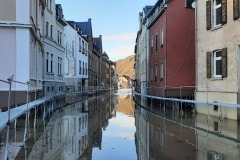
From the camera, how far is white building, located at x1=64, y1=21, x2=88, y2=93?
44.7 meters

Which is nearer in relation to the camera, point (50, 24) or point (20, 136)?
point (20, 136)

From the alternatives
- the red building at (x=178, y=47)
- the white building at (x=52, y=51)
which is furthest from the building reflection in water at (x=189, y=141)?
the white building at (x=52, y=51)

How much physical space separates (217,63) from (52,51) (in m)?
16.8

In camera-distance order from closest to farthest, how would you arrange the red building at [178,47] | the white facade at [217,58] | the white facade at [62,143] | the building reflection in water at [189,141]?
the building reflection in water at [189,141]
the white facade at [62,143]
the white facade at [217,58]
the red building at [178,47]

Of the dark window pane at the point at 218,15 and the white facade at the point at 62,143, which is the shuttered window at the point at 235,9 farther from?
the white facade at the point at 62,143

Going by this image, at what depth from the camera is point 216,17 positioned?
17.2m

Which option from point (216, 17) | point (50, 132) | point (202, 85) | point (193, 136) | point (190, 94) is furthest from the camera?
point (190, 94)

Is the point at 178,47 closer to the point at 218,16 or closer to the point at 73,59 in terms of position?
the point at 218,16

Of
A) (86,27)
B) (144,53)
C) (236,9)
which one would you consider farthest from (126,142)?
(86,27)

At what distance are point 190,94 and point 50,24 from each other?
Answer: 44.2ft

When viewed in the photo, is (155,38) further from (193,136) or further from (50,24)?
(193,136)

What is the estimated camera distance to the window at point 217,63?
16.8 m

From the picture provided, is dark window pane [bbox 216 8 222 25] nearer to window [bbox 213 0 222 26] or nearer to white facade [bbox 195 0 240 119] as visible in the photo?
window [bbox 213 0 222 26]

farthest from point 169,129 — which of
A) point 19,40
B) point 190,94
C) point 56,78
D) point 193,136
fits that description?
point 56,78
